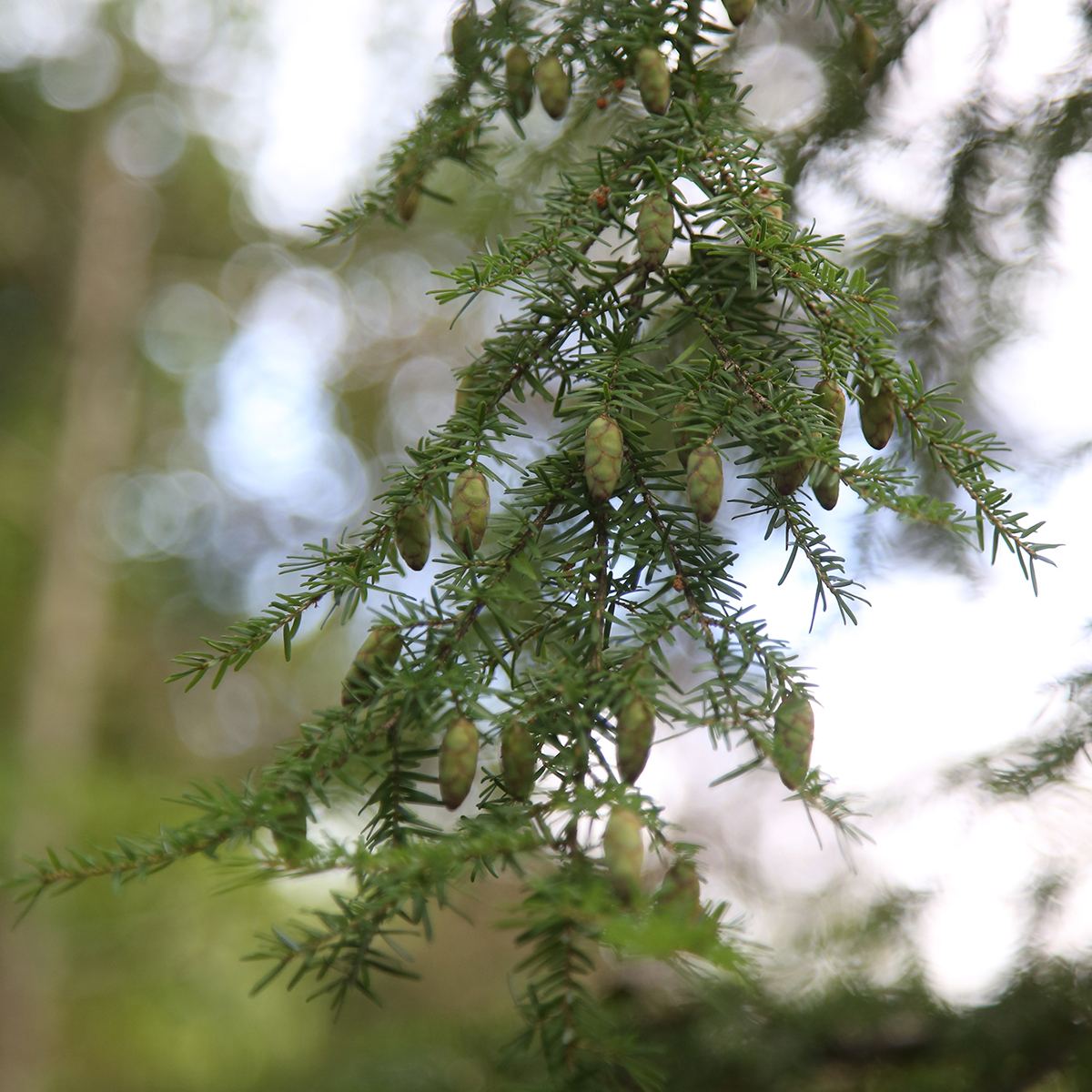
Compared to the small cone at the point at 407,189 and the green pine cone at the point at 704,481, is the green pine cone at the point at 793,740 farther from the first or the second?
the small cone at the point at 407,189

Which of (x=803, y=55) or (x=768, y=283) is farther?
(x=803, y=55)

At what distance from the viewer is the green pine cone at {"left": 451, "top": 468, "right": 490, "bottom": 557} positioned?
0.37m

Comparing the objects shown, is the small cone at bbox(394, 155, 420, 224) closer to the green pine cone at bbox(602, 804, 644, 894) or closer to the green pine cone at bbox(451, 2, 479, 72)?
the green pine cone at bbox(451, 2, 479, 72)

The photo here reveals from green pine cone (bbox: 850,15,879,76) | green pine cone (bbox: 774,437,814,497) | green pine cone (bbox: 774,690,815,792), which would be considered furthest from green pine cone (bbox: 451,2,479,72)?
green pine cone (bbox: 774,690,815,792)

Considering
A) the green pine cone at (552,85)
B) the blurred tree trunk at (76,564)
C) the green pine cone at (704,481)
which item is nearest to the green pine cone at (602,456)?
the green pine cone at (704,481)

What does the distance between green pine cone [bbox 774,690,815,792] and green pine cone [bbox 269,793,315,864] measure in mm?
186

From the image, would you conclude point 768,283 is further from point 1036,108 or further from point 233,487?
point 233,487

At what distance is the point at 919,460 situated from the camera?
802 mm

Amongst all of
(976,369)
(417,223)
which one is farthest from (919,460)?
(417,223)

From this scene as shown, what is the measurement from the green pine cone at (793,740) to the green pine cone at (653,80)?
327 mm

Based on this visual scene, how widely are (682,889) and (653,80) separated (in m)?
0.41

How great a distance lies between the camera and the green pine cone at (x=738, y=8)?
1.49ft

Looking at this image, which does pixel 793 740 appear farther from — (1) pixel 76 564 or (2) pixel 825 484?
(1) pixel 76 564

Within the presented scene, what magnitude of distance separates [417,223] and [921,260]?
2370mm
